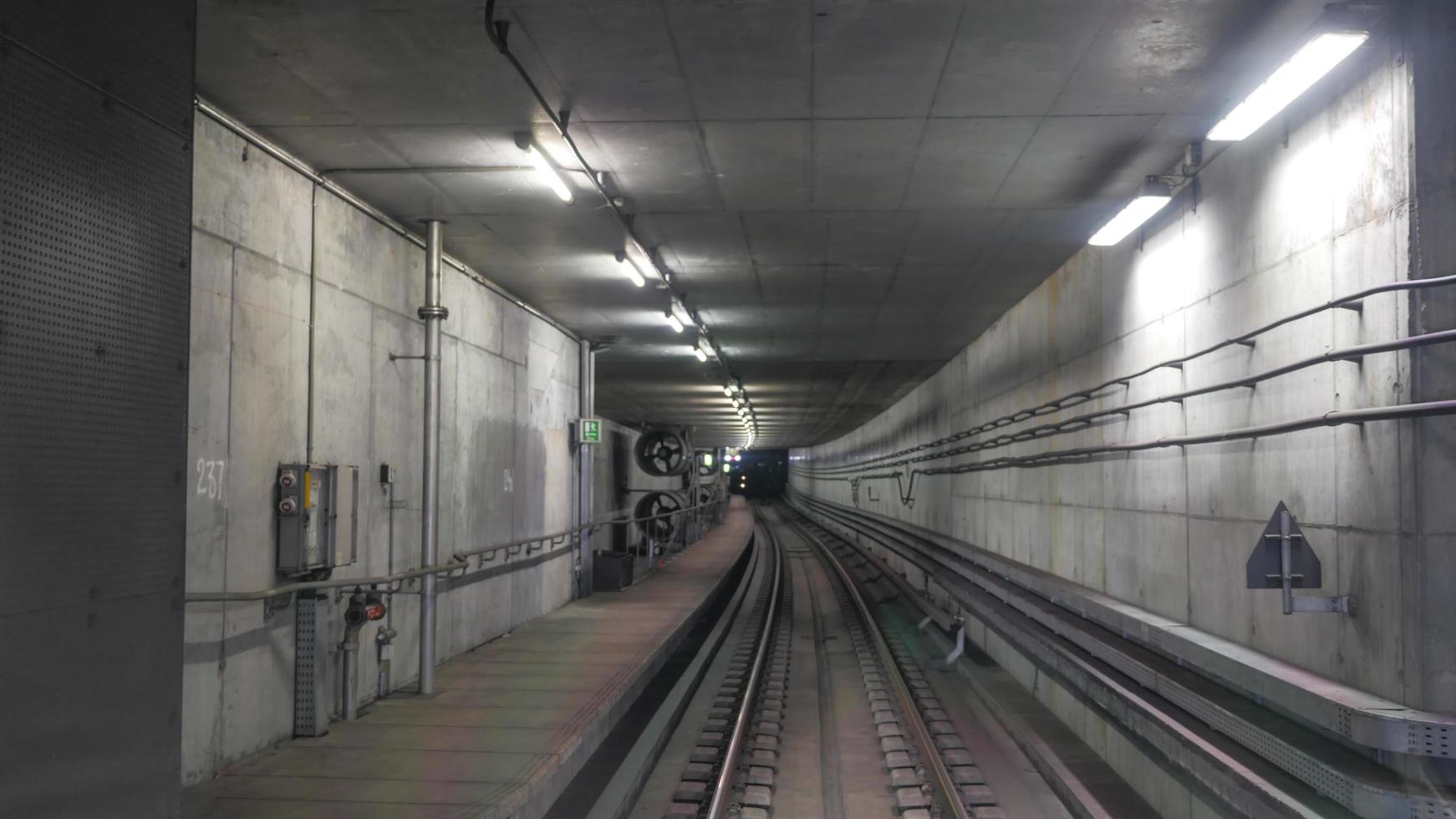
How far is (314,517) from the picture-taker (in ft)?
23.6

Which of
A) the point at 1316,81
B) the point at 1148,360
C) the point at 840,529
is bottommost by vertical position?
the point at 840,529

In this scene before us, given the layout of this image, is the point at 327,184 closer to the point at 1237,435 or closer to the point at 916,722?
the point at 1237,435

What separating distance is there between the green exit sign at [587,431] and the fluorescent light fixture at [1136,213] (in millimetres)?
8760

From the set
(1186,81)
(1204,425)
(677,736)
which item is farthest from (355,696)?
(1186,81)

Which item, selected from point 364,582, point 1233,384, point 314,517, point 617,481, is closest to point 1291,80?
point 1233,384

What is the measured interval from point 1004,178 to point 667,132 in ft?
8.98

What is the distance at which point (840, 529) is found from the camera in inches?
1661

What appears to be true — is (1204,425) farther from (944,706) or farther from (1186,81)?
(944,706)

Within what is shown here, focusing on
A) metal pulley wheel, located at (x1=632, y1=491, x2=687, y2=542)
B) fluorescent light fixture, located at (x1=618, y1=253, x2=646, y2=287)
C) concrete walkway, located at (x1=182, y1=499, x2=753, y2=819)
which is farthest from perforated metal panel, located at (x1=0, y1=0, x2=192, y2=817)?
metal pulley wheel, located at (x1=632, y1=491, x2=687, y2=542)

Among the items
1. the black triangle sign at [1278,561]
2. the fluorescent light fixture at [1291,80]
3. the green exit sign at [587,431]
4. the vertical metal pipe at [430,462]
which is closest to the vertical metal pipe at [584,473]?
→ the green exit sign at [587,431]

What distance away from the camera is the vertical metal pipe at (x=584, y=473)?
1617 cm

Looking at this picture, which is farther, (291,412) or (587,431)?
(587,431)

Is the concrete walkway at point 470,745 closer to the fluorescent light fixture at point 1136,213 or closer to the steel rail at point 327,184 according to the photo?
the steel rail at point 327,184

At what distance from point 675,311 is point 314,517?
6.79 metres
